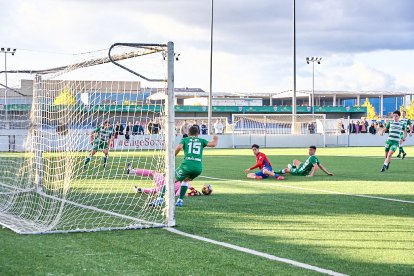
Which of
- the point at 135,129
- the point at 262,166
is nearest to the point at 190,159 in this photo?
the point at 135,129

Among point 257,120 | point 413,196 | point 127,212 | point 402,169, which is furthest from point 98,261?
point 257,120

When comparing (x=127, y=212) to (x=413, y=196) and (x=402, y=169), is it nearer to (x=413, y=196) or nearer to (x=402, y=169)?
(x=413, y=196)

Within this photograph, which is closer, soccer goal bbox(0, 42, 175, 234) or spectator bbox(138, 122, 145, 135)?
soccer goal bbox(0, 42, 175, 234)

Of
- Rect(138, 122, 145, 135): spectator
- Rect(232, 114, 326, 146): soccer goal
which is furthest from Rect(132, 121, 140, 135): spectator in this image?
Rect(232, 114, 326, 146): soccer goal

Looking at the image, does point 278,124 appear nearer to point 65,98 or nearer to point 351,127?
point 351,127

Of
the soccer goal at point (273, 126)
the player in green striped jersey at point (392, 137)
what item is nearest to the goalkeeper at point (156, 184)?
the player in green striped jersey at point (392, 137)

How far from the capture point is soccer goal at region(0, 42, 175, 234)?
11.1m

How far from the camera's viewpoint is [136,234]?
10039 millimetres

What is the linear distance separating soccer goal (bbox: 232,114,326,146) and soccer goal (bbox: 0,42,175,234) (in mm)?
30586

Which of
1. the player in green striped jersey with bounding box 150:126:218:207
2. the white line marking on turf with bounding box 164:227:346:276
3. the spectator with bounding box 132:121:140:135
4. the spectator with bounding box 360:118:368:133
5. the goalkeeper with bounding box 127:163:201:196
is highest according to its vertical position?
the spectator with bounding box 360:118:368:133

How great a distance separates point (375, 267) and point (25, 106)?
38.6 feet

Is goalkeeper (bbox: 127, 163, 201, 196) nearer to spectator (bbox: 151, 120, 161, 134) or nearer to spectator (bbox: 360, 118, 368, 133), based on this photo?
spectator (bbox: 151, 120, 161, 134)

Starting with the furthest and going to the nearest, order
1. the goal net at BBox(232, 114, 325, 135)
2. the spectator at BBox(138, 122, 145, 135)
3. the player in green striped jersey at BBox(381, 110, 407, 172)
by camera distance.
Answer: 1. the goal net at BBox(232, 114, 325, 135)
2. the player in green striped jersey at BBox(381, 110, 407, 172)
3. the spectator at BBox(138, 122, 145, 135)

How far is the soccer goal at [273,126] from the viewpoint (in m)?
49.6
